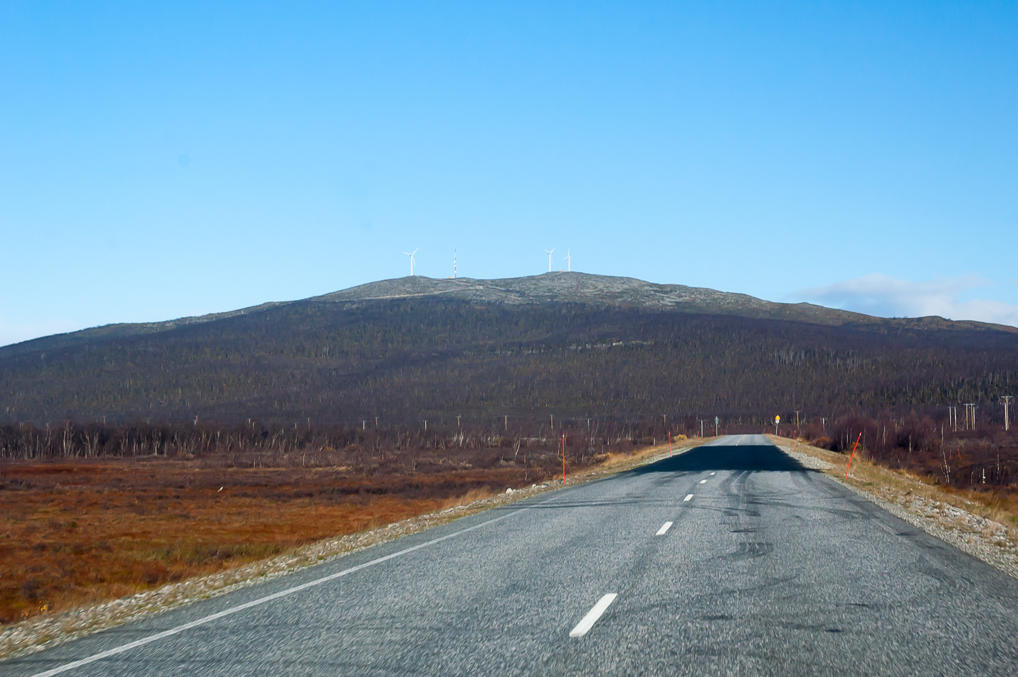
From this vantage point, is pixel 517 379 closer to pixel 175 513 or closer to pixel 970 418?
pixel 970 418

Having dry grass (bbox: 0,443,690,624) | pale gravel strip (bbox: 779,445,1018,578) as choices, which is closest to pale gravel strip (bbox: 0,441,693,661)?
dry grass (bbox: 0,443,690,624)

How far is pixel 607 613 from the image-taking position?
332 inches

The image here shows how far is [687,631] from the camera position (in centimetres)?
768

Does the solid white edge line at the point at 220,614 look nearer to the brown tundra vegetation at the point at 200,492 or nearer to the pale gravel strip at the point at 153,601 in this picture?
the pale gravel strip at the point at 153,601

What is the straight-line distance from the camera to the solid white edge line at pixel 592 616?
304 inches

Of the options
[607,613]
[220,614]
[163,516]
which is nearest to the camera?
[607,613]

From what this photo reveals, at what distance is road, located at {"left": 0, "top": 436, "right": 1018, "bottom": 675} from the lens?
6879mm

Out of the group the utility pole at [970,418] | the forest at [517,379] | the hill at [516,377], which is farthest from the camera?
the hill at [516,377]

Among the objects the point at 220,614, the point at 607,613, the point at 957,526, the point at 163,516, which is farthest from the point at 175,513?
the point at 607,613

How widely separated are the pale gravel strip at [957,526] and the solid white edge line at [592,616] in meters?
5.48

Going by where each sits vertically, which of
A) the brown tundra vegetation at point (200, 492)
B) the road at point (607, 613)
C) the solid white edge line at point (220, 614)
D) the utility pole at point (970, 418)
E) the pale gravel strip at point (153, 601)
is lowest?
the brown tundra vegetation at point (200, 492)

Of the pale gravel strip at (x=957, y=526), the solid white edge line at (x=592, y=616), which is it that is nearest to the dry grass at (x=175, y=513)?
the solid white edge line at (x=592, y=616)

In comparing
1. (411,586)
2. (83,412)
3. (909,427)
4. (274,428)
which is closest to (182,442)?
(274,428)

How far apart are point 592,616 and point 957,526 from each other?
11.9 metres
